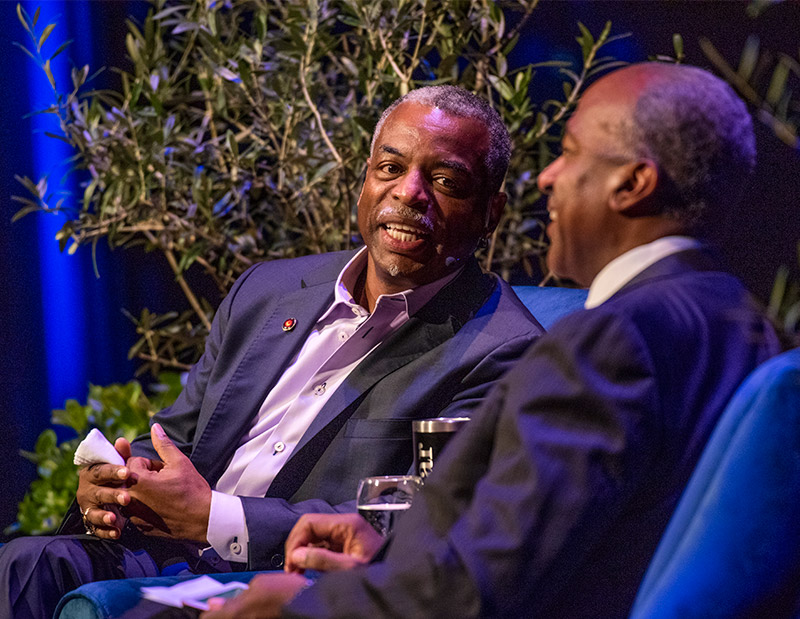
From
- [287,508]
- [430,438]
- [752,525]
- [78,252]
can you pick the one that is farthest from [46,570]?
[78,252]

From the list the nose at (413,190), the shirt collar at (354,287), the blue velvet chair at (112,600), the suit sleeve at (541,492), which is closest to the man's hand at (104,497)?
the blue velvet chair at (112,600)

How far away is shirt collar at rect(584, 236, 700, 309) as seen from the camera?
4.23 feet

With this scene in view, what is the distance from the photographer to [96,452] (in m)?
2.12

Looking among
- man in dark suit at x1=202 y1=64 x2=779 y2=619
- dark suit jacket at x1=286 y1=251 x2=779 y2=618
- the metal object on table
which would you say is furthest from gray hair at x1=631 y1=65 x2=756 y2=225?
the metal object on table

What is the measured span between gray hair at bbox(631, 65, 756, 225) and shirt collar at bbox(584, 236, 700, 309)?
42 millimetres

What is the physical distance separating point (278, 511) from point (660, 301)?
1.11 metres

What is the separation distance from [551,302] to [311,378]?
0.67 m

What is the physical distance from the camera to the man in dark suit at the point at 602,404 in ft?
3.53

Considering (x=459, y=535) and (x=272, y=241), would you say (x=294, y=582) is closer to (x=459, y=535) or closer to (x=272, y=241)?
(x=459, y=535)

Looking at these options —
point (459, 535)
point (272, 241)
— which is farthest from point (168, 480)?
point (272, 241)

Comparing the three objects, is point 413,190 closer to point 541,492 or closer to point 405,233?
point 405,233

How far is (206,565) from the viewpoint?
7.16 ft

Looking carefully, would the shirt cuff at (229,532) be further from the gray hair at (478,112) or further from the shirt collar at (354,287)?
the gray hair at (478,112)

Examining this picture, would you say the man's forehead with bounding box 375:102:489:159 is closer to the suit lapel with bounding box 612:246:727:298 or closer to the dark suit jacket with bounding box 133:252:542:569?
the dark suit jacket with bounding box 133:252:542:569
